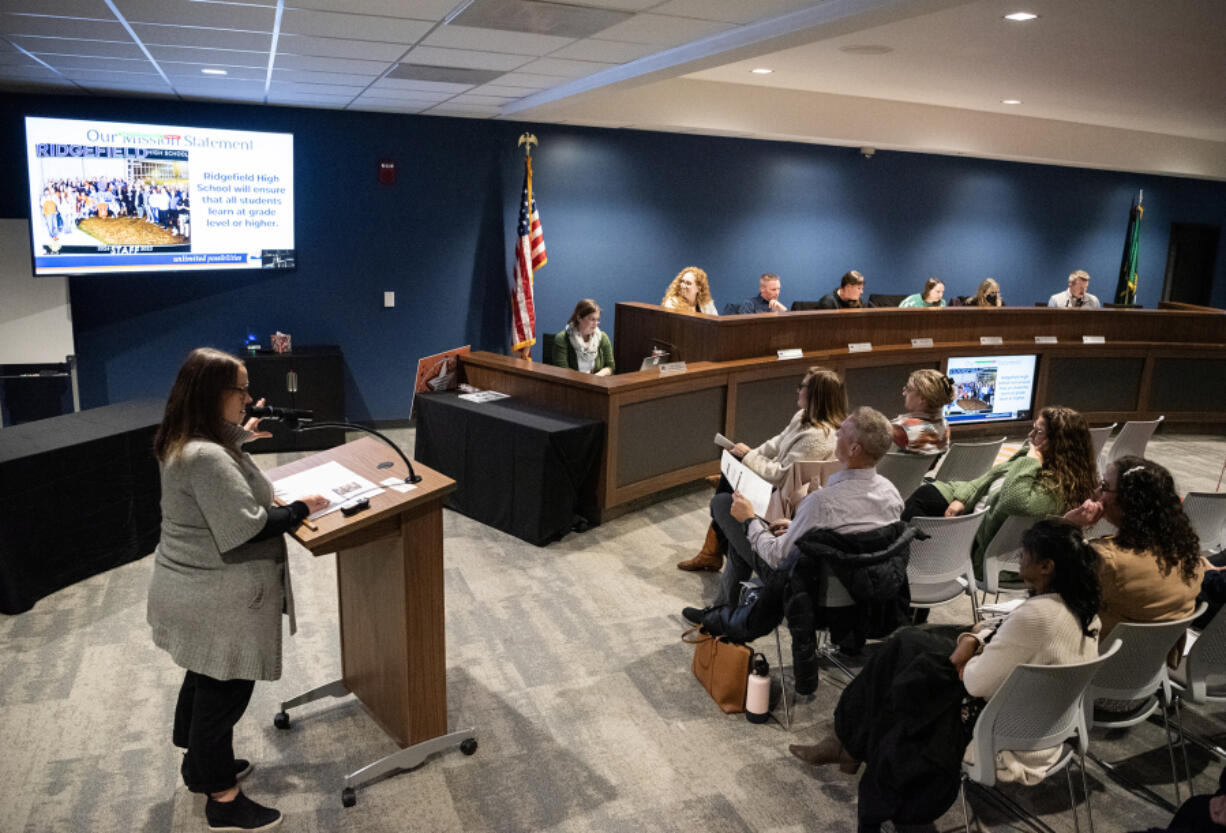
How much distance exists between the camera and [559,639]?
13.5 feet

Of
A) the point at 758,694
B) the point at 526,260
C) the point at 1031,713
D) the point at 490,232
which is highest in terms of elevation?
the point at 490,232

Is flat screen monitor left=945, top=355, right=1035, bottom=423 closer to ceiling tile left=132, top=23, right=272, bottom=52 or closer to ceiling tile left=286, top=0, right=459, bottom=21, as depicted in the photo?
ceiling tile left=286, top=0, right=459, bottom=21

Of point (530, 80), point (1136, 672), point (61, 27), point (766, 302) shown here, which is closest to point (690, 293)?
point (766, 302)

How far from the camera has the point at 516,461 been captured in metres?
5.27

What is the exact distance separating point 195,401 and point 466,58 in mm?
3110

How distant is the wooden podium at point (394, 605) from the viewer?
9.41 feet

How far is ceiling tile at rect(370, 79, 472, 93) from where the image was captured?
5789 millimetres

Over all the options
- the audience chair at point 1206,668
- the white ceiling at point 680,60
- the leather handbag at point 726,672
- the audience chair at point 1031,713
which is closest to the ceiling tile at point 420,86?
the white ceiling at point 680,60

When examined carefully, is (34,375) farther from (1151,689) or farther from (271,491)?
(1151,689)

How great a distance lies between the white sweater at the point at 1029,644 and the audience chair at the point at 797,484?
143 centimetres

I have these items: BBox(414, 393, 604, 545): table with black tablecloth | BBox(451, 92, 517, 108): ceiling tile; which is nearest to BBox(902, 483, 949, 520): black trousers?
BBox(414, 393, 604, 545): table with black tablecloth

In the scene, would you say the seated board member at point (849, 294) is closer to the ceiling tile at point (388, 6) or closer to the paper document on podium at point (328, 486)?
the ceiling tile at point (388, 6)

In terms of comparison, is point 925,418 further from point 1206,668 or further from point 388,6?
point 388,6

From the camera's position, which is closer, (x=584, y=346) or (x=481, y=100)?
(x=584, y=346)
